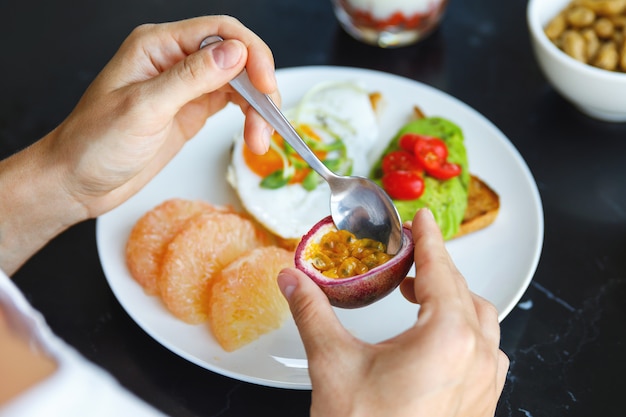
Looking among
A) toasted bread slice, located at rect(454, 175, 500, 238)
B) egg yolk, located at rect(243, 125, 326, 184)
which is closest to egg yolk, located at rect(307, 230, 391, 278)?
toasted bread slice, located at rect(454, 175, 500, 238)

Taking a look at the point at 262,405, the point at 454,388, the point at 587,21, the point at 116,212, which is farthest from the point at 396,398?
the point at 587,21

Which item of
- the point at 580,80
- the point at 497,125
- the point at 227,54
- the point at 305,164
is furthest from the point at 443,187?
the point at 227,54

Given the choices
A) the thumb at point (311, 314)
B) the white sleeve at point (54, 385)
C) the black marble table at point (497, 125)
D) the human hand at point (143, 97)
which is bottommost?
the black marble table at point (497, 125)

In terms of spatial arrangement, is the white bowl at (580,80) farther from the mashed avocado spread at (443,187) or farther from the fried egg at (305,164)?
the fried egg at (305,164)

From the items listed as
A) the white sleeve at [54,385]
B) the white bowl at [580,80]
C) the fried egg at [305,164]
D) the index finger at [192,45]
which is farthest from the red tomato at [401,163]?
the white sleeve at [54,385]

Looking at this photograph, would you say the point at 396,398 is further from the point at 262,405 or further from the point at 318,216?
the point at 318,216

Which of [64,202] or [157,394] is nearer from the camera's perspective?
[157,394]
